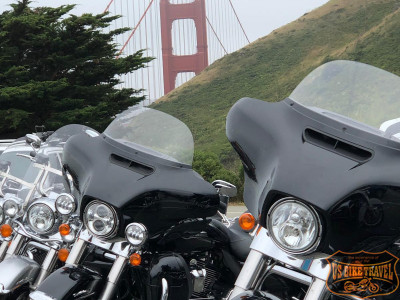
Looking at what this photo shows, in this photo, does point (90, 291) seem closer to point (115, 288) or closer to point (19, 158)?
point (115, 288)

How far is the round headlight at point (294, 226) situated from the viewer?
1.76 m

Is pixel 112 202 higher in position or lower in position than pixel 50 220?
higher

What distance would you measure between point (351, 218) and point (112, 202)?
1.19 meters

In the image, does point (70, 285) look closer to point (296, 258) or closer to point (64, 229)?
point (64, 229)

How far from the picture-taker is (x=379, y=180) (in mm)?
1710

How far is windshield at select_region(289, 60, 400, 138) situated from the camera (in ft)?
6.26

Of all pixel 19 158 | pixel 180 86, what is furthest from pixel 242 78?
pixel 19 158

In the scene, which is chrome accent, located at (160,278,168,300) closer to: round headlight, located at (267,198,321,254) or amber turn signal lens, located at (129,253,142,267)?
amber turn signal lens, located at (129,253,142,267)

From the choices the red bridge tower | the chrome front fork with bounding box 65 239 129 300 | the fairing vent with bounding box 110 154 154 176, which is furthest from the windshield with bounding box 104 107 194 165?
the red bridge tower

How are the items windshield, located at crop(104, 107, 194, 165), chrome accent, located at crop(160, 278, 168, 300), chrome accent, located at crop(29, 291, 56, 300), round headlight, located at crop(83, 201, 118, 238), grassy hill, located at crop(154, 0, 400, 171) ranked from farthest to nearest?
grassy hill, located at crop(154, 0, 400, 171), windshield, located at crop(104, 107, 194, 165), chrome accent, located at crop(160, 278, 168, 300), round headlight, located at crop(83, 201, 118, 238), chrome accent, located at crop(29, 291, 56, 300)

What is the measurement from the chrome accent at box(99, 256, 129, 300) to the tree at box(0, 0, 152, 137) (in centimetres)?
1472

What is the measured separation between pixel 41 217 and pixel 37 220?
2 centimetres

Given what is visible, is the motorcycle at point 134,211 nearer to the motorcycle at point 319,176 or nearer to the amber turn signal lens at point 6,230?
the amber turn signal lens at point 6,230

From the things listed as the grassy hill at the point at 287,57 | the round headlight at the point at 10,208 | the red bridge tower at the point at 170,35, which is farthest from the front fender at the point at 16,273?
the red bridge tower at the point at 170,35
